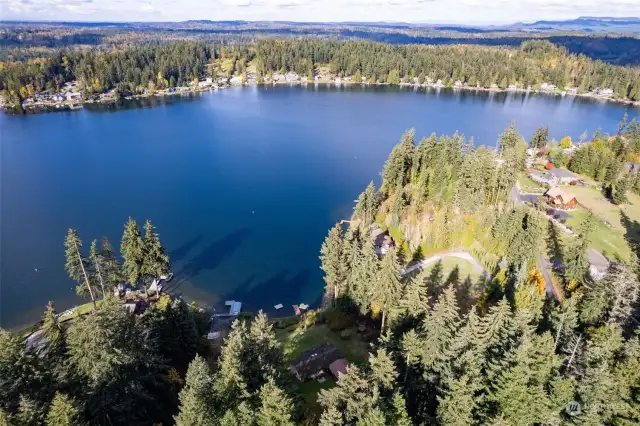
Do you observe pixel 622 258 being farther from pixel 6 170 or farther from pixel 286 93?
pixel 286 93

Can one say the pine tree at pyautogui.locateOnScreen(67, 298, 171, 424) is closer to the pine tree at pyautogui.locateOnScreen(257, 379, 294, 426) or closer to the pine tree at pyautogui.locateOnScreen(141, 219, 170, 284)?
the pine tree at pyautogui.locateOnScreen(257, 379, 294, 426)

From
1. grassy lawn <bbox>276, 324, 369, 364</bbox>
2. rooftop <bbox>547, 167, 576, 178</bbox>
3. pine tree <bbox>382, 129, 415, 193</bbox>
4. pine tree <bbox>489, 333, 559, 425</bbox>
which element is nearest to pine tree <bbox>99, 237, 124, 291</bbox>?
grassy lawn <bbox>276, 324, 369, 364</bbox>

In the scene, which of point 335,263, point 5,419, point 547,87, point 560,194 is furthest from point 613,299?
point 547,87

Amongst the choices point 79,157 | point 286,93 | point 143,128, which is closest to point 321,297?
point 79,157

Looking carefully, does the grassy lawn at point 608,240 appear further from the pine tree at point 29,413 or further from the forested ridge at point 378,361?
the pine tree at point 29,413

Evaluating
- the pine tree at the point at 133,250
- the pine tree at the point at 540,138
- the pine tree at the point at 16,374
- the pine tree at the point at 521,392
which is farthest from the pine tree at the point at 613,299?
the pine tree at the point at 540,138

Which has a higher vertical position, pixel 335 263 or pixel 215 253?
pixel 335 263

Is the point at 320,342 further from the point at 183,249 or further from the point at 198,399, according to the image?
the point at 183,249
